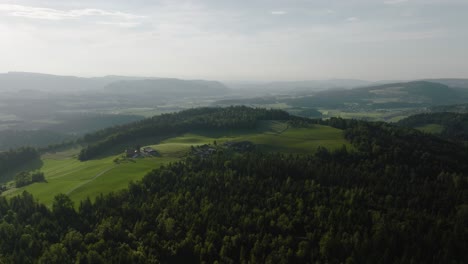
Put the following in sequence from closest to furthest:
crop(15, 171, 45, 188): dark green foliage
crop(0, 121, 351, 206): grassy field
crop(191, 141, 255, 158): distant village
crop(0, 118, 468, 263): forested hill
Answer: crop(0, 118, 468, 263): forested hill
crop(0, 121, 351, 206): grassy field
crop(15, 171, 45, 188): dark green foliage
crop(191, 141, 255, 158): distant village

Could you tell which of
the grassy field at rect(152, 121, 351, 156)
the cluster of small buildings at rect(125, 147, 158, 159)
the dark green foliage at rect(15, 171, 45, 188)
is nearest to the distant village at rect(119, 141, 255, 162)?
the cluster of small buildings at rect(125, 147, 158, 159)

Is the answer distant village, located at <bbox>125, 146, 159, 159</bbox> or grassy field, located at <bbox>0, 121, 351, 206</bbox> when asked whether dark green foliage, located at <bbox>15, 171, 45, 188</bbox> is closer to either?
grassy field, located at <bbox>0, 121, 351, 206</bbox>

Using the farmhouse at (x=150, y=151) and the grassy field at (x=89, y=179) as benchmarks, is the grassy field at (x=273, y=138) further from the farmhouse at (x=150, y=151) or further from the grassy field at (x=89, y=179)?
the grassy field at (x=89, y=179)

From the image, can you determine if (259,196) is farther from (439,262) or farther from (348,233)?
(439,262)

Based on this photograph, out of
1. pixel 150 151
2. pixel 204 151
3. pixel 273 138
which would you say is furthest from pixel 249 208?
pixel 273 138

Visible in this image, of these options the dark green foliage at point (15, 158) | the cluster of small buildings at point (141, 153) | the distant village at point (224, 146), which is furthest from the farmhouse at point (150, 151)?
the dark green foliage at point (15, 158)

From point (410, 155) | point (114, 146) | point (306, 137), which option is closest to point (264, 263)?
point (410, 155)
